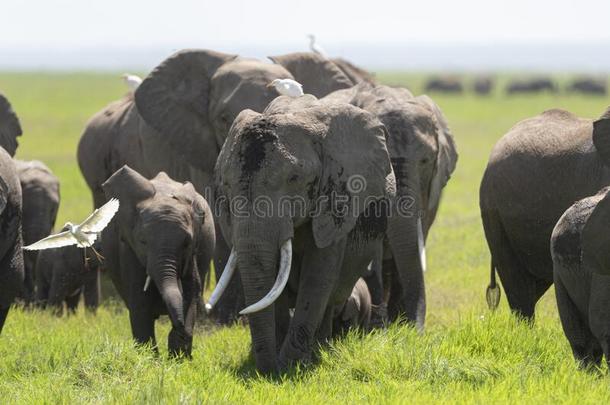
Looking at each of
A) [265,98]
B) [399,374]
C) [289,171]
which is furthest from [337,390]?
[265,98]

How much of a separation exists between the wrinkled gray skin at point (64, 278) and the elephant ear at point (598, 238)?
5904 millimetres

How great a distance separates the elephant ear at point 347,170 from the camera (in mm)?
8281

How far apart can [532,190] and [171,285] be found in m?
3.45

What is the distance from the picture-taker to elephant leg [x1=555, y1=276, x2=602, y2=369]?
841 cm

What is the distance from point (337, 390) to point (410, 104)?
325 centimetres

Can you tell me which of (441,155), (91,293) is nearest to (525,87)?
(91,293)

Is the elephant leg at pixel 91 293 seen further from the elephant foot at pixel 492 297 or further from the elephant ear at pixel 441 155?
the elephant foot at pixel 492 297

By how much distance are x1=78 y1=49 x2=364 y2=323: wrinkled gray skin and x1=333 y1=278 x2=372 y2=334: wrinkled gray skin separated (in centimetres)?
129

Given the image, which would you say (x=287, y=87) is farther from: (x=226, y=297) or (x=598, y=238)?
(x=598, y=238)

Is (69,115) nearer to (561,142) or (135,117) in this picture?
(135,117)

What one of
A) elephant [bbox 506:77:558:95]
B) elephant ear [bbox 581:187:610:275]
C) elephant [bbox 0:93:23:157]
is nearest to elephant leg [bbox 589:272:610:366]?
elephant ear [bbox 581:187:610:275]

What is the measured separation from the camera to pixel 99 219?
28.8 ft

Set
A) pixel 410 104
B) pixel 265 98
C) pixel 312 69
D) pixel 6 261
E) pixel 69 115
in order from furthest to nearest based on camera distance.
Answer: pixel 69 115, pixel 312 69, pixel 265 98, pixel 410 104, pixel 6 261

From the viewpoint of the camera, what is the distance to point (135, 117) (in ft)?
50.0
